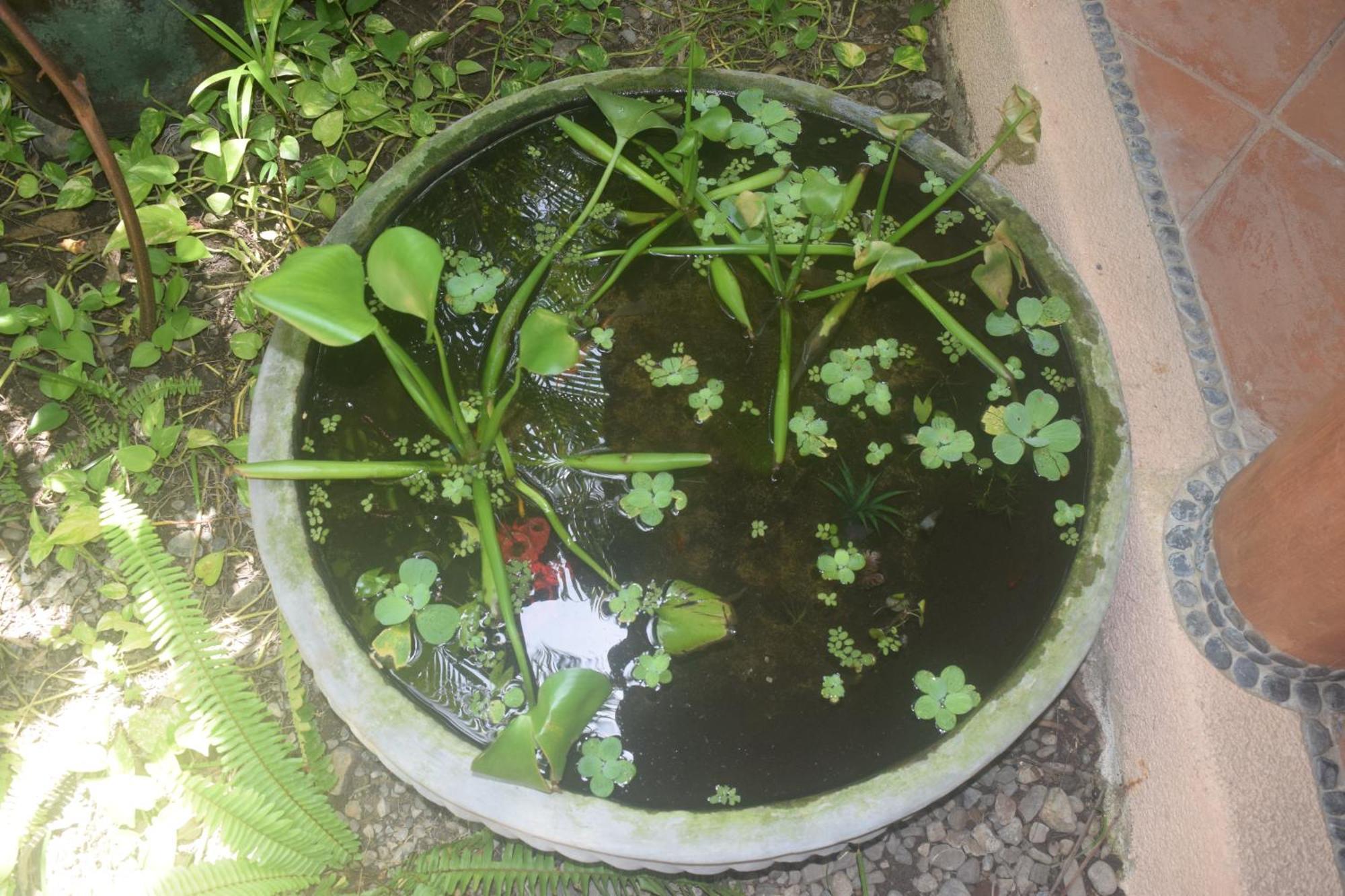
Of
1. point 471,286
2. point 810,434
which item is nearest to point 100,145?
point 471,286

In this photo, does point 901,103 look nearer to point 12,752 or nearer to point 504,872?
point 504,872

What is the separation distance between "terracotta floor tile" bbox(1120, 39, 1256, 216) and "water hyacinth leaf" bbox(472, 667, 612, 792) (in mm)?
1600

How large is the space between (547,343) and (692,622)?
50 centimetres

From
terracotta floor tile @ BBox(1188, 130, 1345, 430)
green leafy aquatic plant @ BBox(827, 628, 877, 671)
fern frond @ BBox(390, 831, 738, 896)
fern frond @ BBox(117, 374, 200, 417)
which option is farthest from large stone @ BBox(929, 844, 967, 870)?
fern frond @ BBox(117, 374, 200, 417)

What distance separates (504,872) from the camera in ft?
4.99

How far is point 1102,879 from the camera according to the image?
1.70m

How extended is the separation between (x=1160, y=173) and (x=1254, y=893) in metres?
1.41

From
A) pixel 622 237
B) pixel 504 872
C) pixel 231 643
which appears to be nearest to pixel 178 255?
pixel 231 643

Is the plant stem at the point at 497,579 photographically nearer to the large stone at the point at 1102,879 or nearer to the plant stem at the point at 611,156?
the plant stem at the point at 611,156

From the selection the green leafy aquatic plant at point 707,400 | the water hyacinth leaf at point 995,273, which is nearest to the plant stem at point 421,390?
the green leafy aquatic plant at point 707,400

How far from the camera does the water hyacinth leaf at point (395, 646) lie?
4.52 ft

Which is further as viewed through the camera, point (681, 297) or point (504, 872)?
point (681, 297)

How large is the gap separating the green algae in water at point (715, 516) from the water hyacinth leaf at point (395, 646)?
0.05ft

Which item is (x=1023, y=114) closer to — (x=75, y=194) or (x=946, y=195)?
(x=946, y=195)
